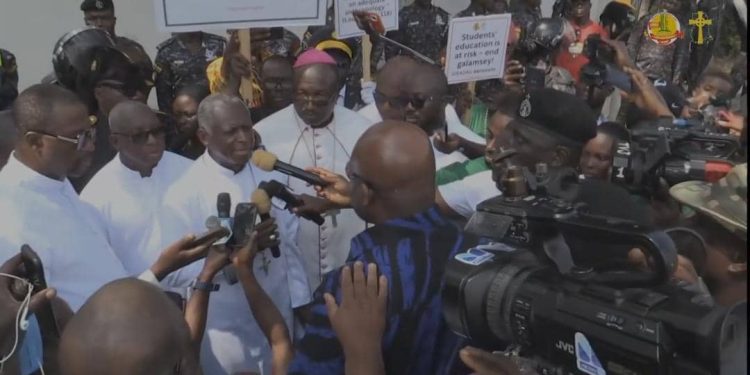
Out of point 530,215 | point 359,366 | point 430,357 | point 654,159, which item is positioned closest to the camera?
point 530,215

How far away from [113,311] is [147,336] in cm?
11

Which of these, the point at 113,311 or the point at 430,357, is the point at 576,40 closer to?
the point at 430,357

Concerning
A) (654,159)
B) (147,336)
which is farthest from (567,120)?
(147,336)

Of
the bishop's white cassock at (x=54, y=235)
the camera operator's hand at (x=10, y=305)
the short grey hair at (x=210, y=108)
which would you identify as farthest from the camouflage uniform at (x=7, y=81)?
the camera operator's hand at (x=10, y=305)

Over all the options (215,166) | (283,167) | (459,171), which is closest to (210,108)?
(215,166)

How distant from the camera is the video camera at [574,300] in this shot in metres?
1.33

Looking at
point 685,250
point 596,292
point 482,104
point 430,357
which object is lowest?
point 482,104

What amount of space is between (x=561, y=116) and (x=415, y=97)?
1.11 m

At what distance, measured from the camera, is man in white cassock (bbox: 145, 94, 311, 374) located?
3.25 meters

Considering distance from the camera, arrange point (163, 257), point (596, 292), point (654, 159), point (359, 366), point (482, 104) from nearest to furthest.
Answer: point (596, 292) < point (359, 366) < point (654, 159) < point (163, 257) < point (482, 104)

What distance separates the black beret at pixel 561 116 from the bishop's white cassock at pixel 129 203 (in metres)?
1.65

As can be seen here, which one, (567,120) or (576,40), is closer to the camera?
(567,120)

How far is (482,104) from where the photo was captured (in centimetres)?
586

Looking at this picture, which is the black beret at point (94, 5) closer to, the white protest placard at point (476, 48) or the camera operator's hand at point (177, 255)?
the white protest placard at point (476, 48)
